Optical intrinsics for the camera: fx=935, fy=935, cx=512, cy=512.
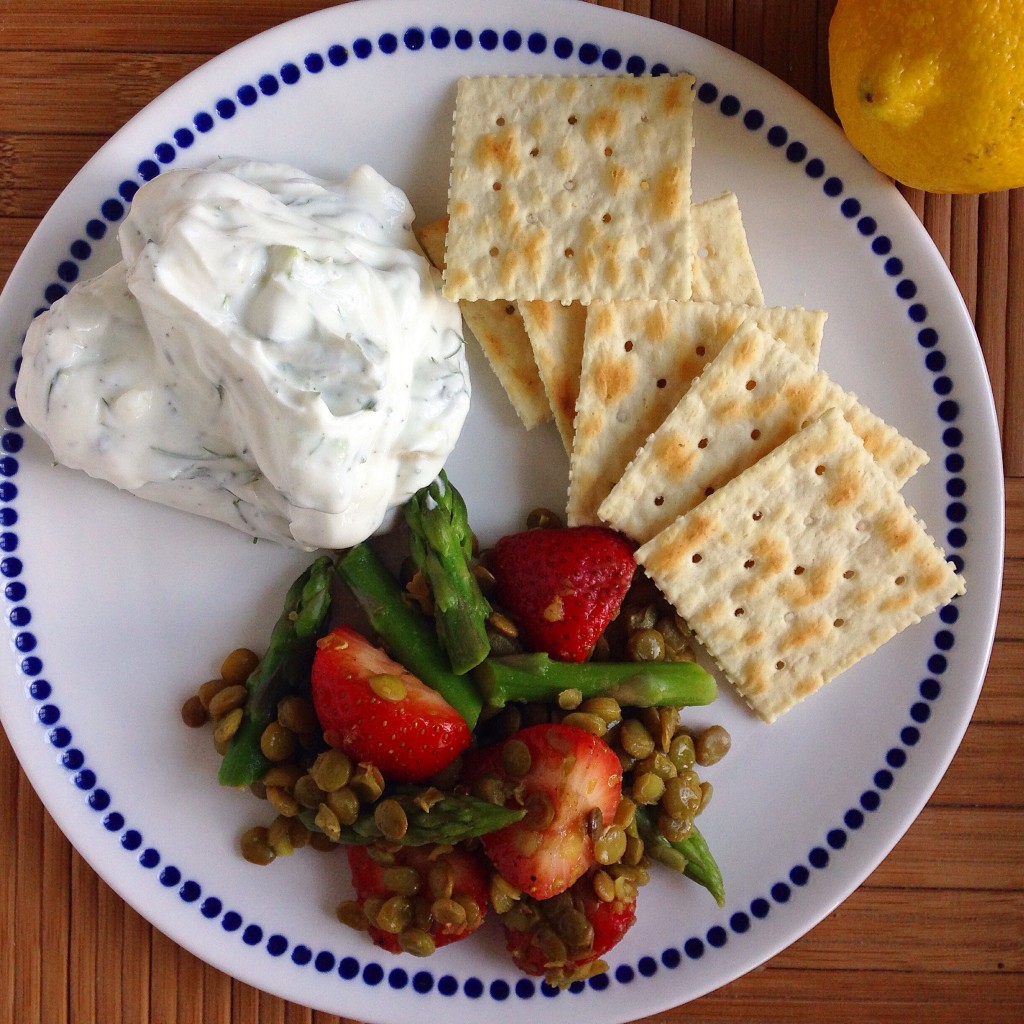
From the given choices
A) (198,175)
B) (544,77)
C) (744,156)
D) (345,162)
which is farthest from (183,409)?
(744,156)

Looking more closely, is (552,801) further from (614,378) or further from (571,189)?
(571,189)

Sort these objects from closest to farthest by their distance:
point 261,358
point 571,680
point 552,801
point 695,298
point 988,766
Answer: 1. point 261,358
2. point 552,801
3. point 571,680
4. point 695,298
5. point 988,766

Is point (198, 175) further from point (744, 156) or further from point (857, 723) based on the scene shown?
point (857, 723)

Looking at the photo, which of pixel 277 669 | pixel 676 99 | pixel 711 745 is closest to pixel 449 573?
pixel 277 669

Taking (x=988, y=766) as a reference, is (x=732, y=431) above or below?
above

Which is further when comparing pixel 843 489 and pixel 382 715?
pixel 843 489


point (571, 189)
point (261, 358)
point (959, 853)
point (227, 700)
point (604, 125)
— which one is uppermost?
point (604, 125)
